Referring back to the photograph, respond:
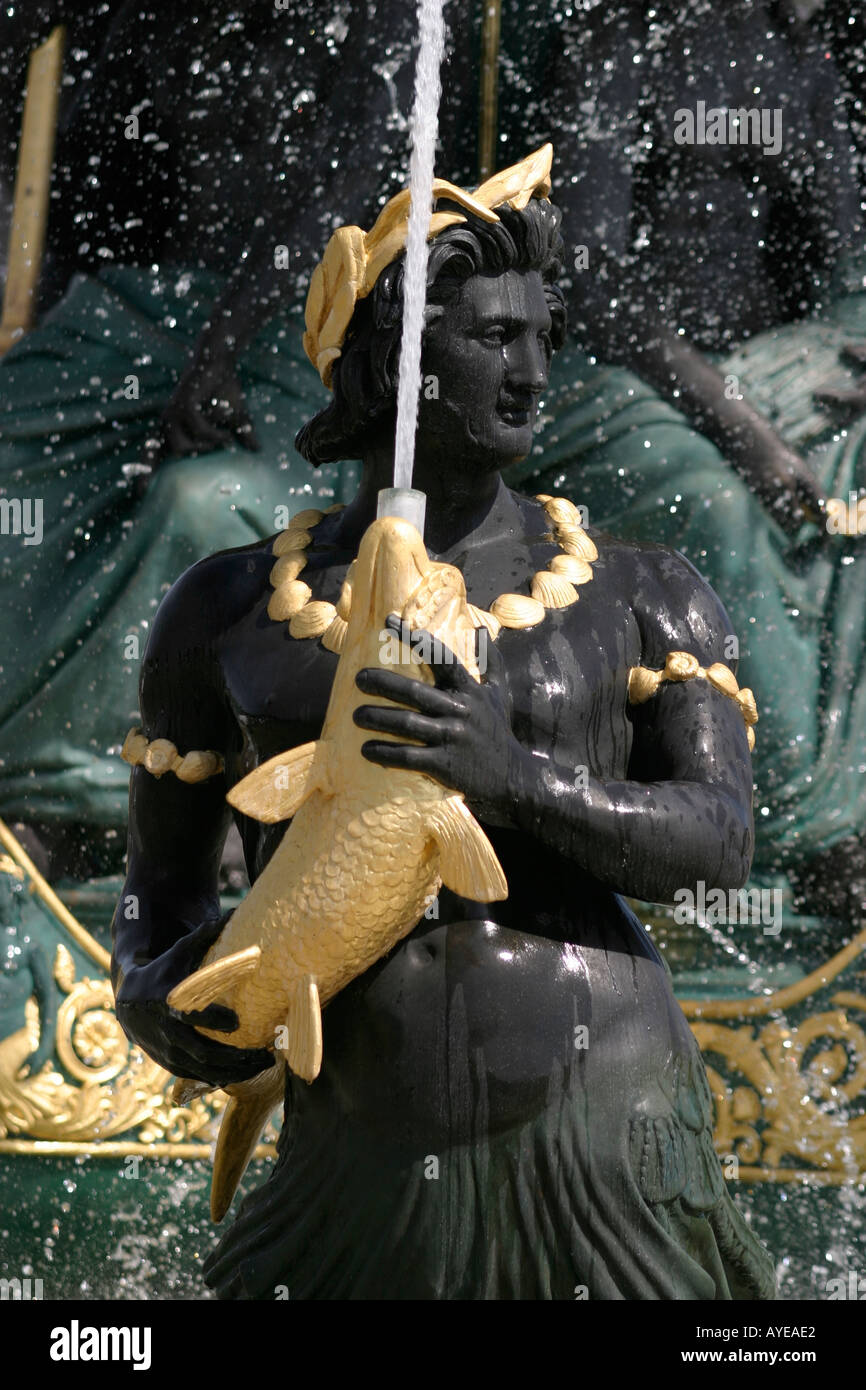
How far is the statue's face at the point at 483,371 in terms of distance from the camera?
2246 millimetres

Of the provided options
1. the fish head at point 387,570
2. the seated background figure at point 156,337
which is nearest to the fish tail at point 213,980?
the fish head at point 387,570

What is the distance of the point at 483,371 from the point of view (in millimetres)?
2248

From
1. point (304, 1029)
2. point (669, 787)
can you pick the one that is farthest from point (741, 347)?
point (304, 1029)

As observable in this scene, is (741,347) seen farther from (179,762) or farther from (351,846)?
(351,846)

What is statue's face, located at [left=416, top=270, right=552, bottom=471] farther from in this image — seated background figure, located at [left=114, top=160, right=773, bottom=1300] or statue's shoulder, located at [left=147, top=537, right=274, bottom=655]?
statue's shoulder, located at [left=147, top=537, right=274, bottom=655]

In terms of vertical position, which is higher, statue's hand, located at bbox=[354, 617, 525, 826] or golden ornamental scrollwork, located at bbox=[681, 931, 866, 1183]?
statue's hand, located at bbox=[354, 617, 525, 826]

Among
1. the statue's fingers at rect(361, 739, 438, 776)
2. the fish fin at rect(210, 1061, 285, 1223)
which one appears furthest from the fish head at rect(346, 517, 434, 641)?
the fish fin at rect(210, 1061, 285, 1223)

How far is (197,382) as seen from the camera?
5.16m

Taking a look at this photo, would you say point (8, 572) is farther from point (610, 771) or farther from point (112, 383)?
point (610, 771)

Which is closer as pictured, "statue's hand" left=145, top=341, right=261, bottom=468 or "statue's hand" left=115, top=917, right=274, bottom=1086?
"statue's hand" left=115, top=917, right=274, bottom=1086

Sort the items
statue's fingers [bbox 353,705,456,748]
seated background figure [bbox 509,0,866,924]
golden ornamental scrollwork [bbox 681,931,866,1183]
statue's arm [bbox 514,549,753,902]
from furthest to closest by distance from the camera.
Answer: seated background figure [bbox 509,0,866,924] < golden ornamental scrollwork [bbox 681,931,866,1183] < statue's arm [bbox 514,549,753,902] < statue's fingers [bbox 353,705,456,748]

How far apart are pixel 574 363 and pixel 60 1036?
2.15 m

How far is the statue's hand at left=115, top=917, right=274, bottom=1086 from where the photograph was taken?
86.6 inches

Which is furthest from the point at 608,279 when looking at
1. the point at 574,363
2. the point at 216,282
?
the point at 216,282
